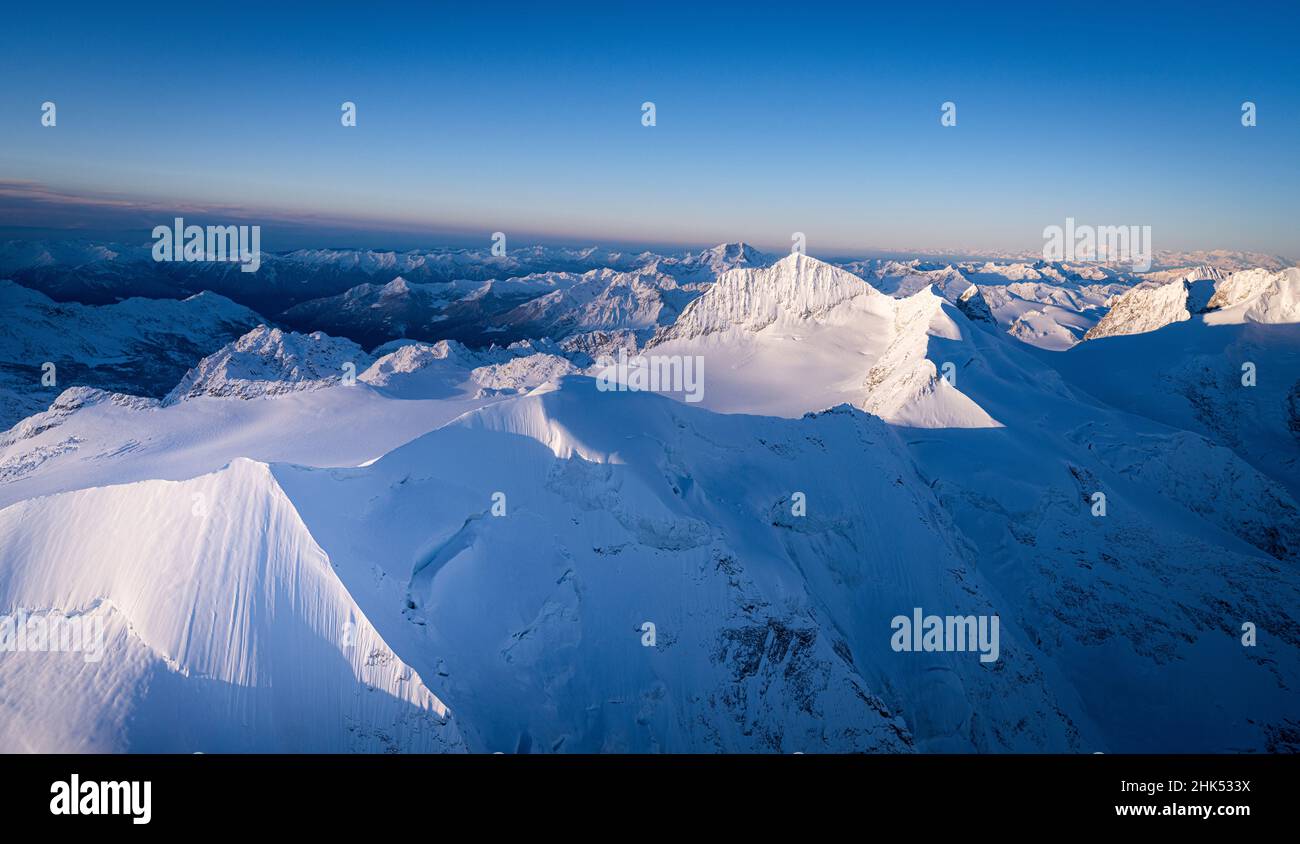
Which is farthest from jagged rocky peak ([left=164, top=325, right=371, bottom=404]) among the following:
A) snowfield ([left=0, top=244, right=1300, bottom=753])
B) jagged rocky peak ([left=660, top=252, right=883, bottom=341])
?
jagged rocky peak ([left=660, top=252, right=883, bottom=341])

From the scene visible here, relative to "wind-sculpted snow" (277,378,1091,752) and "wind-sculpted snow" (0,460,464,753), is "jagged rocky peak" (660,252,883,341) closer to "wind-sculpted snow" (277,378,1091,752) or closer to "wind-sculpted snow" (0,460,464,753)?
"wind-sculpted snow" (277,378,1091,752)

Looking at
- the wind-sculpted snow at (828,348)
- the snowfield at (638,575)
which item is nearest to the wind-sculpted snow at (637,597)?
the snowfield at (638,575)

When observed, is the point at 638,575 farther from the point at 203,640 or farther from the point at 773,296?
the point at 773,296

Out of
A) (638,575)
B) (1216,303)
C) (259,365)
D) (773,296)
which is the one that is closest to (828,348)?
(773,296)

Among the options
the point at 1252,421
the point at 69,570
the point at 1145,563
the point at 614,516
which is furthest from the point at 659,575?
the point at 1252,421

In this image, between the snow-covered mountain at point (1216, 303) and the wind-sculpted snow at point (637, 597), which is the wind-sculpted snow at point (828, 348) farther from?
the snow-covered mountain at point (1216, 303)

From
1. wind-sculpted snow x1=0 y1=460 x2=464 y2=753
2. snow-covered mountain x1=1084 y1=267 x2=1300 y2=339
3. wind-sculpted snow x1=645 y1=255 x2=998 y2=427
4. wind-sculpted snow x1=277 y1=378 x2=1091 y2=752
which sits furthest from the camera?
snow-covered mountain x1=1084 y1=267 x2=1300 y2=339
